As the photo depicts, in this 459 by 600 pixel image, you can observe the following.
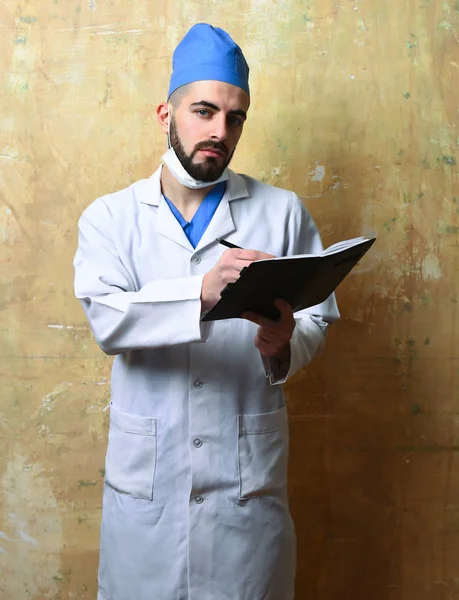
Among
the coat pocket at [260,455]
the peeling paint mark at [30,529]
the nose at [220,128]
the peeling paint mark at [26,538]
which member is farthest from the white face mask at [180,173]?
the peeling paint mark at [26,538]

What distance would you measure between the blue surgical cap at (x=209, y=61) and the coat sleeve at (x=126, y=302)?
40 cm

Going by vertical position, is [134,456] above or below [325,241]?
below

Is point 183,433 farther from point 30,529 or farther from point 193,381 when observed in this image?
point 30,529

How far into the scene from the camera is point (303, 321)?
175cm

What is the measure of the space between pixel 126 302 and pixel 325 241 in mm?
1005

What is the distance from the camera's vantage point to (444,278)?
Answer: 2443 millimetres

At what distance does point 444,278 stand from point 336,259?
46.4 inches

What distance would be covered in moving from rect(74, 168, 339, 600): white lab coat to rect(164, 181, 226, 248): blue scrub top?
0.09ft

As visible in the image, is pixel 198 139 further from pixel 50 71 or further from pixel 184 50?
pixel 50 71

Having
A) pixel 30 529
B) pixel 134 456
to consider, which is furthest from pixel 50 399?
pixel 134 456

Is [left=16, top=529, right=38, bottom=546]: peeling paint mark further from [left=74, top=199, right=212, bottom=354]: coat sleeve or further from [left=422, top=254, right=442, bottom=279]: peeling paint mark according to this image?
[left=422, top=254, right=442, bottom=279]: peeling paint mark

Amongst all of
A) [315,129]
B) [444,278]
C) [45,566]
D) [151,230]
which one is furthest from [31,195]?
[444,278]

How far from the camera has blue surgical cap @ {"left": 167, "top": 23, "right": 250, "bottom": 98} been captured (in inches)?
68.5

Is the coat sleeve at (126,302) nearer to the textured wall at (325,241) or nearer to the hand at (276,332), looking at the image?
the hand at (276,332)
